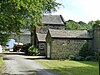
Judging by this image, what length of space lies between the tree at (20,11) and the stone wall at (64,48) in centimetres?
1997

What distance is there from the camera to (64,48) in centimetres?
4462

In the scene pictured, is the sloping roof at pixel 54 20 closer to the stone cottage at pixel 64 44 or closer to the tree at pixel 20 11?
the stone cottage at pixel 64 44

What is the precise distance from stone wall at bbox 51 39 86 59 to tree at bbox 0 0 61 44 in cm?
1997

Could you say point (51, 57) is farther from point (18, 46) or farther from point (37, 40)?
point (18, 46)

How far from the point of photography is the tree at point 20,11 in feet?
63.3

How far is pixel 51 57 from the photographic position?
44.5 metres

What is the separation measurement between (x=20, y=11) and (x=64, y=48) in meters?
24.2

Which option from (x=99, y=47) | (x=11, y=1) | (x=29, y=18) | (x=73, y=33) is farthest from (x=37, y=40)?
(x=11, y=1)

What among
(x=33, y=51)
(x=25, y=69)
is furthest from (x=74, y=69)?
(x=33, y=51)

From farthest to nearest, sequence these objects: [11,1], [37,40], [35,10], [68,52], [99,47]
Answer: [37,40]
[68,52]
[99,47]
[35,10]
[11,1]

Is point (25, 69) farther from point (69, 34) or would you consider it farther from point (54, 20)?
point (54, 20)

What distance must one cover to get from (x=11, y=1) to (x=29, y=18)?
175 inches

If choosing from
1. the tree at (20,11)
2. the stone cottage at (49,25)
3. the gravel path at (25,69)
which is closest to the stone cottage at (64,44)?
the gravel path at (25,69)

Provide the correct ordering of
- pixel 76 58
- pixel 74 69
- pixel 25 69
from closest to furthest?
pixel 25 69, pixel 74 69, pixel 76 58
